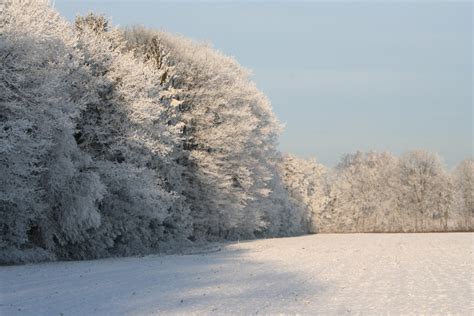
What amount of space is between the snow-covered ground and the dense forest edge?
12.9ft

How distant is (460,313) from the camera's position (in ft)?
51.8

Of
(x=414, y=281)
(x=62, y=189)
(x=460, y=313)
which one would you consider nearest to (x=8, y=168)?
(x=62, y=189)

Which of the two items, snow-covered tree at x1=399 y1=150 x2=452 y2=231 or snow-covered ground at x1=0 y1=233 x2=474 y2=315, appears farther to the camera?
snow-covered tree at x1=399 y1=150 x2=452 y2=231

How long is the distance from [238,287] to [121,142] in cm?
1762

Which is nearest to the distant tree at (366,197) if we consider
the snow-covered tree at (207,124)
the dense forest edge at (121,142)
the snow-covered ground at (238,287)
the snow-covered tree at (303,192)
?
the snow-covered tree at (303,192)

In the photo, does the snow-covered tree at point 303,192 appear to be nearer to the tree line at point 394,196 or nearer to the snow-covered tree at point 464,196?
the tree line at point 394,196

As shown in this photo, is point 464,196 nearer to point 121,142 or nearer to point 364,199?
point 364,199

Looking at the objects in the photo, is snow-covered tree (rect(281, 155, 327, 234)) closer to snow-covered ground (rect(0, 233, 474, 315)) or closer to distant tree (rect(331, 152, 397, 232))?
distant tree (rect(331, 152, 397, 232))

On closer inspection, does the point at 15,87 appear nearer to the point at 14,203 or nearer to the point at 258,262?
the point at 14,203

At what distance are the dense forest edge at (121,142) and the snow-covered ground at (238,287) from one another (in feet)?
12.9

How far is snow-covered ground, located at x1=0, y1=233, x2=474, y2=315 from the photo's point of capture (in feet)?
54.5

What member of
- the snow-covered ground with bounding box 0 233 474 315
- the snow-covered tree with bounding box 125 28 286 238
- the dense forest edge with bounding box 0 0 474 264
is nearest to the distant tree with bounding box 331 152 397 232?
the dense forest edge with bounding box 0 0 474 264

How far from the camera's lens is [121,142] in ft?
120

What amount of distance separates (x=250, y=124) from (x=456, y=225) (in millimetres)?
45748
